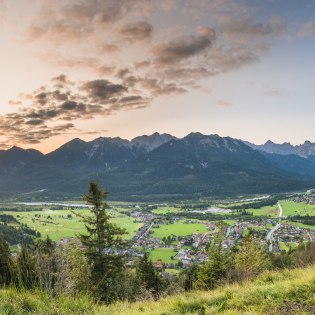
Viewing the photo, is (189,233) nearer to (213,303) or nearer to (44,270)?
(213,303)

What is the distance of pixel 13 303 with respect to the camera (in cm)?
685

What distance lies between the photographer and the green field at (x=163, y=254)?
79062 mm

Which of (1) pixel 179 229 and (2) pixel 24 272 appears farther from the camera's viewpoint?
(1) pixel 179 229

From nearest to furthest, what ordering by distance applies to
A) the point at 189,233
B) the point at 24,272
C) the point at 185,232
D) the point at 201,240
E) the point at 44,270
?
the point at 44,270 < the point at 24,272 < the point at 201,240 < the point at 189,233 < the point at 185,232

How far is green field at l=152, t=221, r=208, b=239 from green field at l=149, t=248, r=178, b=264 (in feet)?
72.4

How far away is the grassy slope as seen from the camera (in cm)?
638

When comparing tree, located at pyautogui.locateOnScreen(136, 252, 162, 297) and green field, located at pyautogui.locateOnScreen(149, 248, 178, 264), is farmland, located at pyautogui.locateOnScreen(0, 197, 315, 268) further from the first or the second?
tree, located at pyautogui.locateOnScreen(136, 252, 162, 297)

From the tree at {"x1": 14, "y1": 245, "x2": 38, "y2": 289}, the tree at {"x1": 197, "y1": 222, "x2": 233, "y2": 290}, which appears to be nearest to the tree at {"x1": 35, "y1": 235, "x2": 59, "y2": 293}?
the tree at {"x1": 14, "y1": 245, "x2": 38, "y2": 289}

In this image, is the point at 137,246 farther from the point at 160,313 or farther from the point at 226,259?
the point at 160,313

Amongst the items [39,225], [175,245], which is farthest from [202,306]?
[39,225]

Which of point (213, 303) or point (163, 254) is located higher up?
point (213, 303)

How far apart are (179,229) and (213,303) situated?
123323mm

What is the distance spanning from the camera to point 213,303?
7.61 m

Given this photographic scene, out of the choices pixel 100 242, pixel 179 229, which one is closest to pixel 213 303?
pixel 100 242
